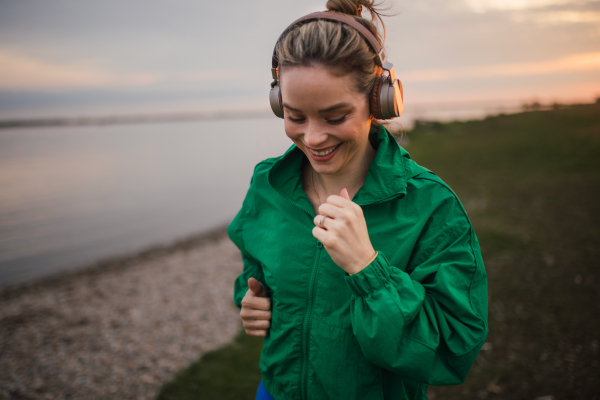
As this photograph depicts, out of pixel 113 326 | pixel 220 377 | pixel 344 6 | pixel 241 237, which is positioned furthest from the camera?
pixel 113 326

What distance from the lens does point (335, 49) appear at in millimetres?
1420

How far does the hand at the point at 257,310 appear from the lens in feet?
6.11

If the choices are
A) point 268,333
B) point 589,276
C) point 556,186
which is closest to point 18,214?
point 268,333

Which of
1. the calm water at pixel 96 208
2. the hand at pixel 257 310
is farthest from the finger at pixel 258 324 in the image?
the calm water at pixel 96 208

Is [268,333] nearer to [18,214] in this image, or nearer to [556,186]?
[556,186]

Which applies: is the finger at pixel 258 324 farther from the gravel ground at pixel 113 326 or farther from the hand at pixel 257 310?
the gravel ground at pixel 113 326

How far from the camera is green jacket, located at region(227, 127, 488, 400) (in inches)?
52.0

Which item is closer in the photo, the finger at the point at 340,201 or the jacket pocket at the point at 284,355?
the finger at the point at 340,201

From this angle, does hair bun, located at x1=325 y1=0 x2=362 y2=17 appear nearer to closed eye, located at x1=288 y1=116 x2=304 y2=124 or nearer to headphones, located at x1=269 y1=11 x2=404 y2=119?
headphones, located at x1=269 y1=11 x2=404 y2=119

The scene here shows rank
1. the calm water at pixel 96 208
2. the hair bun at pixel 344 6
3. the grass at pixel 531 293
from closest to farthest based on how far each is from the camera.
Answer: the hair bun at pixel 344 6, the grass at pixel 531 293, the calm water at pixel 96 208

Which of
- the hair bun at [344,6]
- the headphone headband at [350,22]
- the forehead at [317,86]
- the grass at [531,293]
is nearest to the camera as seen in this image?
the forehead at [317,86]

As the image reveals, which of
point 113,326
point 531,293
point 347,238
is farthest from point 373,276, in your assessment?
point 113,326

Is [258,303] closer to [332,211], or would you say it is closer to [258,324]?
[258,324]

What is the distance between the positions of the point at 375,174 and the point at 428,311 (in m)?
0.65
